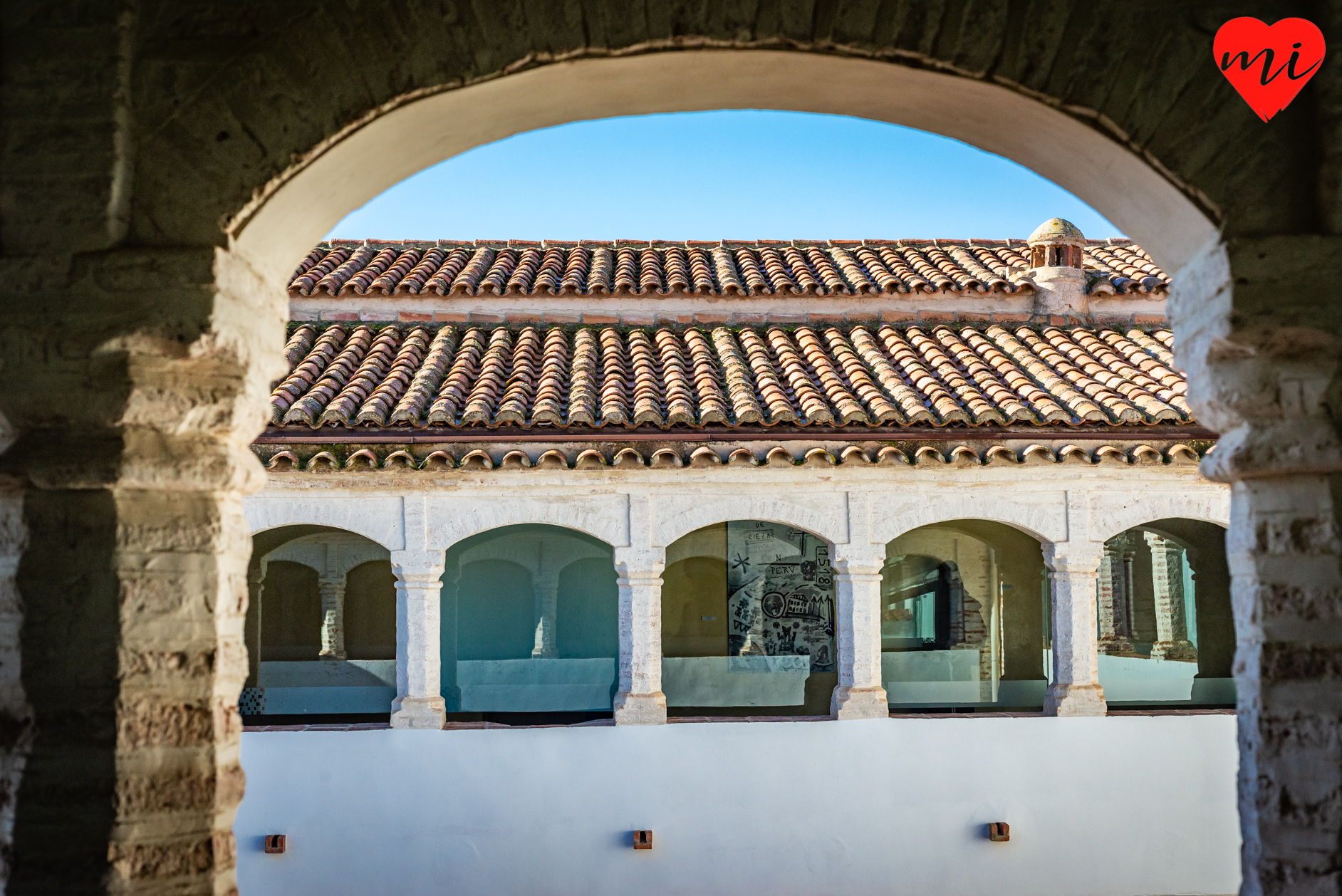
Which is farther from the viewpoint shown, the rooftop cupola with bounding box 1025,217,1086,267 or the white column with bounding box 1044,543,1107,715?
the rooftop cupola with bounding box 1025,217,1086,267

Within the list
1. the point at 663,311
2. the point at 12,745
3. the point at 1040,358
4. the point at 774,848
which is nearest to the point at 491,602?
the point at 663,311

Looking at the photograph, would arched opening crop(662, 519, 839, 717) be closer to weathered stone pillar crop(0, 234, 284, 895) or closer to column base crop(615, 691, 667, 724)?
column base crop(615, 691, 667, 724)

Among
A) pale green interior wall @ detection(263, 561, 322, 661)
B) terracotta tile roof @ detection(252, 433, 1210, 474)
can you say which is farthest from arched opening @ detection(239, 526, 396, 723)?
terracotta tile roof @ detection(252, 433, 1210, 474)

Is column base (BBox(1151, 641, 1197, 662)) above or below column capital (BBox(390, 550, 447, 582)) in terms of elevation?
below

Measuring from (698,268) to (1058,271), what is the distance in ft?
12.3

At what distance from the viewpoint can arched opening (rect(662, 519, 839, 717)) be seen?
9727 millimetres

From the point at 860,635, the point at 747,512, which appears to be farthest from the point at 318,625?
the point at 860,635

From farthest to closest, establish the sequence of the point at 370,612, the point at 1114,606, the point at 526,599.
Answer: the point at 1114,606 → the point at 526,599 → the point at 370,612

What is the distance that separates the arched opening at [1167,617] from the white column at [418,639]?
5.98m

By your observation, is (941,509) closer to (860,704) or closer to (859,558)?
(859,558)

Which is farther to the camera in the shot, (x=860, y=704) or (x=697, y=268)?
(x=697, y=268)

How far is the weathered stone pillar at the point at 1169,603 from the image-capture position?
1319 cm

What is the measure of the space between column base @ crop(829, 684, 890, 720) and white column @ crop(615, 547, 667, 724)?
1.44 meters

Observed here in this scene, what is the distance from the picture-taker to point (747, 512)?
837 cm
